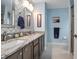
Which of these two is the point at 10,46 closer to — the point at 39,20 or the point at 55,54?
the point at 55,54

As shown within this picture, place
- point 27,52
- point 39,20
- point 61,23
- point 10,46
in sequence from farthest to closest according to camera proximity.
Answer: point 61,23, point 39,20, point 27,52, point 10,46

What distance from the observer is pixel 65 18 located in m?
7.38

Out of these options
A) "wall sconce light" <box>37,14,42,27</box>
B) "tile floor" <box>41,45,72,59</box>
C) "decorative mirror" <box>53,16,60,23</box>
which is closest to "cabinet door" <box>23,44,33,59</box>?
"tile floor" <box>41,45,72,59</box>

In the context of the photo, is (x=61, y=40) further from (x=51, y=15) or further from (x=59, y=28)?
(x=51, y=15)

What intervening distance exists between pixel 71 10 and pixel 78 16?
4.02 meters

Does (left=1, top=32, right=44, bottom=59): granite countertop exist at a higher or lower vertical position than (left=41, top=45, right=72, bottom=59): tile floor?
higher

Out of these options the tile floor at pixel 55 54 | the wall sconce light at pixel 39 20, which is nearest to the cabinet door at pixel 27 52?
the tile floor at pixel 55 54

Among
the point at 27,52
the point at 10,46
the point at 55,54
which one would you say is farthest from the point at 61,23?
the point at 10,46

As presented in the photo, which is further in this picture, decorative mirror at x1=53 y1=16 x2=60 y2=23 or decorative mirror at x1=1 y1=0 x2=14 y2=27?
decorative mirror at x1=53 y1=16 x2=60 y2=23

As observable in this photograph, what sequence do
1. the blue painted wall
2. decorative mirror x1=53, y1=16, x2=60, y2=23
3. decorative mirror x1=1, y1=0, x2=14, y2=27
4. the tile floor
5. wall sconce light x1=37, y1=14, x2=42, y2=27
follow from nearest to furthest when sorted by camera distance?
1. decorative mirror x1=1, y1=0, x2=14, y2=27
2. the tile floor
3. wall sconce light x1=37, y1=14, x2=42, y2=27
4. the blue painted wall
5. decorative mirror x1=53, y1=16, x2=60, y2=23

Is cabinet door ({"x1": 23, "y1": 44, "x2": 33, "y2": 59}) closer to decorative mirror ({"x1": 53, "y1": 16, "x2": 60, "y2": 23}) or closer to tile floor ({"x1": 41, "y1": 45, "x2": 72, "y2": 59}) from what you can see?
tile floor ({"x1": 41, "y1": 45, "x2": 72, "y2": 59})

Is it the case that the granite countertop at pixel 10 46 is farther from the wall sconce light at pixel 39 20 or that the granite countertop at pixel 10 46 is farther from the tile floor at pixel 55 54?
the wall sconce light at pixel 39 20

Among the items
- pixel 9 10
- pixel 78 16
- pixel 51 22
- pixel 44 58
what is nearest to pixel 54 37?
pixel 51 22

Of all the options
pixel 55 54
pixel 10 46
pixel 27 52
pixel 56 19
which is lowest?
pixel 55 54
